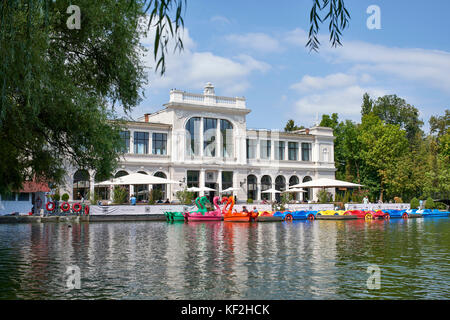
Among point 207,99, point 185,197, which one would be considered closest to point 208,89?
point 207,99

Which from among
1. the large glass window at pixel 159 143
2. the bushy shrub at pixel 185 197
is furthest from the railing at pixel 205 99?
the bushy shrub at pixel 185 197

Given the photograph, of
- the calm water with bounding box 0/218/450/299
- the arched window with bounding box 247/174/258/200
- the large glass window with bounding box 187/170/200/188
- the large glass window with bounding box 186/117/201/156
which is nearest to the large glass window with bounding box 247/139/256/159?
the arched window with bounding box 247/174/258/200

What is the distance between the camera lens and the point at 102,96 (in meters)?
16.9

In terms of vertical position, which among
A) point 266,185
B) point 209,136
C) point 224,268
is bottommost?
point 224,268

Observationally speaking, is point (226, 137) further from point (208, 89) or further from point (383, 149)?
point (383, 149)

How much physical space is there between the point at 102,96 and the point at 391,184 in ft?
186

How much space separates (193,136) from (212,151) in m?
3.29

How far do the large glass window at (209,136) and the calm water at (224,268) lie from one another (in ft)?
128

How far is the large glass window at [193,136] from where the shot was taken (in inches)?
2320

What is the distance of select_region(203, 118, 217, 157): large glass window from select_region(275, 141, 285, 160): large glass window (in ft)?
31.6

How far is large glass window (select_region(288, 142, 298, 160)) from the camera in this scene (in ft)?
222

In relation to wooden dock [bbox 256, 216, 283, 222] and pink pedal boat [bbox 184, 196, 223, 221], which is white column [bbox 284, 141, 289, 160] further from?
pink pedal boat [bbox 184, 196, 223, 221]

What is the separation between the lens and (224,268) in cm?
1334

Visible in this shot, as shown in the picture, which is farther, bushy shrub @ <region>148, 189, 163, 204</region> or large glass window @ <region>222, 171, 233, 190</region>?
large glass window @ <region>222, 171, 233, 190</region>
